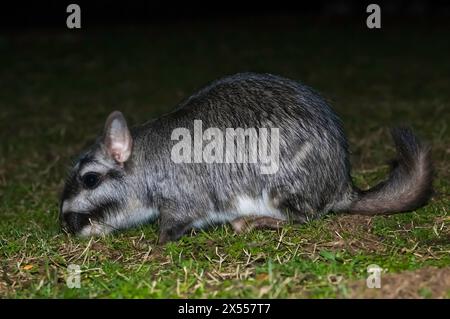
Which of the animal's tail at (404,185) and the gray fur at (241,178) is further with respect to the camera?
the animal's tail at (404,185)

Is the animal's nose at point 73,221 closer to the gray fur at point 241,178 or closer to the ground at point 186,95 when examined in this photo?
the gray fur at point 241,178

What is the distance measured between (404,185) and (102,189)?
2340mm

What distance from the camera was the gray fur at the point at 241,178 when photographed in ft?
19.9

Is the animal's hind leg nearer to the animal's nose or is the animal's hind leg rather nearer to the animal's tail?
the animal's tail

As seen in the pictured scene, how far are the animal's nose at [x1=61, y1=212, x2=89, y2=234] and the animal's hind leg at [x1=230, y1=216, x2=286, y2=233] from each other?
3.78 ft

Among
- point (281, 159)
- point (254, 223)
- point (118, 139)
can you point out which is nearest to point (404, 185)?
point (281, 159)

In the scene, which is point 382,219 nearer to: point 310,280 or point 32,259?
point 310,280

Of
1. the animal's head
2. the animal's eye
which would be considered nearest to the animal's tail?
the animal's head

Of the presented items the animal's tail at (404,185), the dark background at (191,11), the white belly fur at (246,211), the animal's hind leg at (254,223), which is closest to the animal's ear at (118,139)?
the white belly fur at (246,211)

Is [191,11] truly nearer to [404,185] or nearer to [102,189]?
[102,189]

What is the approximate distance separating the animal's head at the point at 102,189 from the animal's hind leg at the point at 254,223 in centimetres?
80

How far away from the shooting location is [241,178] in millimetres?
6094

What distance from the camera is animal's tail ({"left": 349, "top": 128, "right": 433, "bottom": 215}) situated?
6.19 metres

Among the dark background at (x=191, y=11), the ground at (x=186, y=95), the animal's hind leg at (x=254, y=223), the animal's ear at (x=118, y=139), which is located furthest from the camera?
the dark background at (x=191, y=11)
